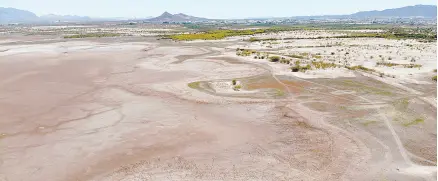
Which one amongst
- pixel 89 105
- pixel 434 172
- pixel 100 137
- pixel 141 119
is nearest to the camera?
pixel 434 172

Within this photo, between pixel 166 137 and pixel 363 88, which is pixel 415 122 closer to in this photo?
pixel 363 88

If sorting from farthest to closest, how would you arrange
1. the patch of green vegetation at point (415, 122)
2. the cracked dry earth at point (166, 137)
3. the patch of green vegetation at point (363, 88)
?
the patch of green vegetation at point (363, 88), the patch of green vegetation at point (415, 122), the cracked dry earth at point (166, 137)

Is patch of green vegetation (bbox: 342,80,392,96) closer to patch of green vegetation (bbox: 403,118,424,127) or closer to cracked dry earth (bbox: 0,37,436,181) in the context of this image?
patch of green vegetation (bbox: 403,118,424,127)

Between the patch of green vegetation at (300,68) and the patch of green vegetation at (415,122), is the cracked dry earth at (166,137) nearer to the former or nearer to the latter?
the patch of green vegetation at (415,122)

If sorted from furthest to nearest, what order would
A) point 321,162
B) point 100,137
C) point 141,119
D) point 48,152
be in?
point 141,119
point 100,137
point 48,152
point 321,162

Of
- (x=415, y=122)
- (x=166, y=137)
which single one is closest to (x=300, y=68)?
(x=415, y=122)

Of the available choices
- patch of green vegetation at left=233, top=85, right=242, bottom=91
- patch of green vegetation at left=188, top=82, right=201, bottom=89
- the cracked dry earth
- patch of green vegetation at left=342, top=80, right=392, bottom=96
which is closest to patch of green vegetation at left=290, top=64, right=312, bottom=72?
patch of green vegetation at left=342, top=80, right=392, bottom=96

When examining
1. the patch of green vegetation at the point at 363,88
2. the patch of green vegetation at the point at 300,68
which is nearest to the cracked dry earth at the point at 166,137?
the patch of green vegetation at the point at 363,88

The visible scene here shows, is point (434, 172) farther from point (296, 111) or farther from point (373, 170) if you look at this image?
point (296, 111)

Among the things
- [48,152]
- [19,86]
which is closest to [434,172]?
[48,152]
